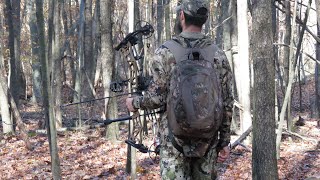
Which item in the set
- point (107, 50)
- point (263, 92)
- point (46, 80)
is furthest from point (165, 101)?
point (107, 50)

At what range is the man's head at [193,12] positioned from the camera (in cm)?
322

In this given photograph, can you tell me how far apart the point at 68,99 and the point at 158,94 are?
2326 centimetres

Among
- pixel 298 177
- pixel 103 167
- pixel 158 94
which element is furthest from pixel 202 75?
pixel 103 167

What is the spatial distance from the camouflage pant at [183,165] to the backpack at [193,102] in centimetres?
10

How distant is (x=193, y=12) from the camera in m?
3.23

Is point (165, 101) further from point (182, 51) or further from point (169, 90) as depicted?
point (182, 51)

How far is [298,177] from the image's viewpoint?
25.5 ft

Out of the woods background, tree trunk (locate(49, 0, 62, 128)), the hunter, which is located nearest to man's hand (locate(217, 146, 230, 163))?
the hunter

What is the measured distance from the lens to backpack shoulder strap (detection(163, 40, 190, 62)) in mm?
3242

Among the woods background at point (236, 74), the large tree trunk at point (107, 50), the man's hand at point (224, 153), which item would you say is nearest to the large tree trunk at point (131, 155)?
the woods background at point (236, 74)

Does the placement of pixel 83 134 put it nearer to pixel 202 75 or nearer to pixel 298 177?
pixel 298 177

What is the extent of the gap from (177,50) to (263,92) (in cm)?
263

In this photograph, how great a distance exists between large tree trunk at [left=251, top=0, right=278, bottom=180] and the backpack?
246cm

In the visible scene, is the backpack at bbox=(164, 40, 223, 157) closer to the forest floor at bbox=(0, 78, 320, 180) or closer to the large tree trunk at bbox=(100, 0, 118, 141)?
the forest floor at bbox=(0, 78, 320, 180)
